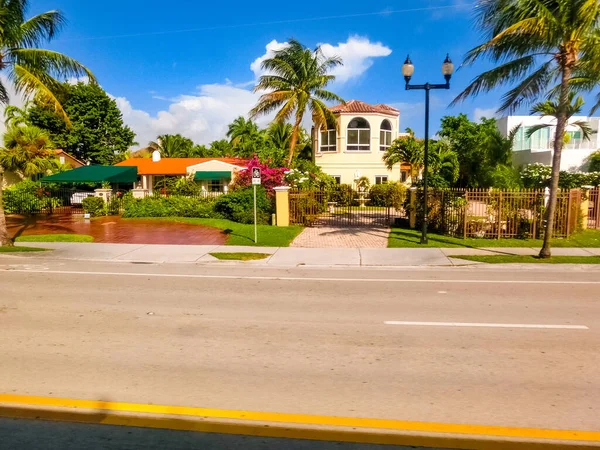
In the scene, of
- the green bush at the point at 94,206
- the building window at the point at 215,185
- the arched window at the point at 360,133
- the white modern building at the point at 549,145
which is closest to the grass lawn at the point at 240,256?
the green bush at the point at 94,206

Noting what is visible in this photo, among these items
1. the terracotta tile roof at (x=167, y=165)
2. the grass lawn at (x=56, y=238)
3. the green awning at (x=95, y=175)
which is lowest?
the grass lawn at (x=56, y=238)

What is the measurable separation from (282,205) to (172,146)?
36.3 meters

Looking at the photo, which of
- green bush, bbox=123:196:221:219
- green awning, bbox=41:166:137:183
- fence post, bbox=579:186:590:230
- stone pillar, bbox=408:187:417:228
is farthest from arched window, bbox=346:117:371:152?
fence post, bbox=579:186:590:230

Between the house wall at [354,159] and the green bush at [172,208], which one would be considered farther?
the house wall at [354,159]

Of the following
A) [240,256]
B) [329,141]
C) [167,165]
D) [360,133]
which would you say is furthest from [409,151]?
[167,165]

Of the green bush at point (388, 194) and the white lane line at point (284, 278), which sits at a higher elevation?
the green bush at point (388, 194)

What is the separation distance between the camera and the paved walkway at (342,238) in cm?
1600

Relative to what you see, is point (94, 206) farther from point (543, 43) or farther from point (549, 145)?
point (549, 145)

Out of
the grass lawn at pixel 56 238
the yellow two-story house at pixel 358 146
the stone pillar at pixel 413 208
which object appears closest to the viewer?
the grass lawn at pixel 56 238

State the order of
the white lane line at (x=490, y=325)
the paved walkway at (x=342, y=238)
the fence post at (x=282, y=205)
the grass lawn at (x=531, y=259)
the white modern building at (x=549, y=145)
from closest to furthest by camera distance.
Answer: the white lane line at (x=490, y=325) → the grass lawn at (x=531, y=259) → the paved walkway at (x=342, y=238) → the fence post at (x=282, y=205) → the white modern building at (x=549, y=145)

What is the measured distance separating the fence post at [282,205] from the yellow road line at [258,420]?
52.7 ft

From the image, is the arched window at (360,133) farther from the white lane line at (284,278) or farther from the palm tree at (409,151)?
the white lane line at (284,278)

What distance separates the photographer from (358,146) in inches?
1345

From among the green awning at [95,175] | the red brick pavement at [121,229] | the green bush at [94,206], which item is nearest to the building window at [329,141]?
the green awning at [95,175]
